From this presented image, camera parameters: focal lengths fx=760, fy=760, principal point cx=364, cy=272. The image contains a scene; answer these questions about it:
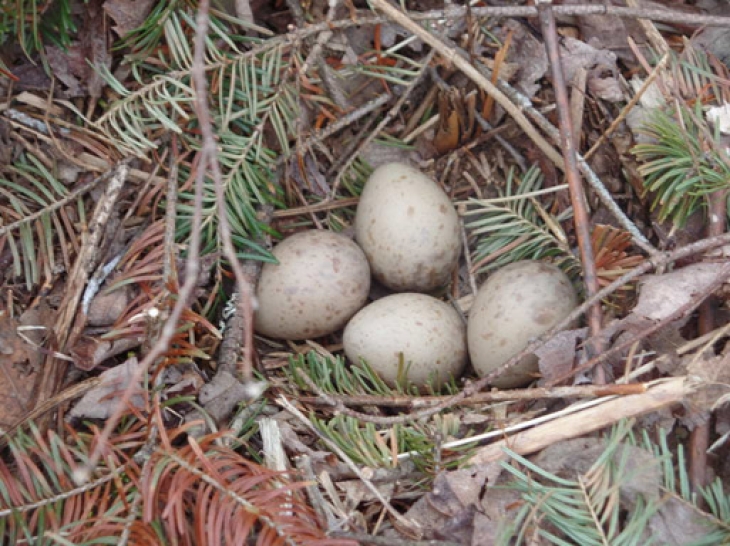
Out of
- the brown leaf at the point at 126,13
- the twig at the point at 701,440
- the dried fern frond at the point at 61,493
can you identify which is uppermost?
the brown leaf at the point at 126,13

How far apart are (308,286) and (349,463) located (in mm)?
548

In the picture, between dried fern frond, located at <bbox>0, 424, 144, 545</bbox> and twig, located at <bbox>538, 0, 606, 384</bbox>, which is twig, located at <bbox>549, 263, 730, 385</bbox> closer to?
twig, located at <bbox>538, 0, 606, 384</bbox>

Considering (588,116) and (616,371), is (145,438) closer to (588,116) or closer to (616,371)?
(616,371)

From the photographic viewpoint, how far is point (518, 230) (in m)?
1.91

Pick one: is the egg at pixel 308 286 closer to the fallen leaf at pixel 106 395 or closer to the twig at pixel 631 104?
the fallen leaf at pixel 106 395

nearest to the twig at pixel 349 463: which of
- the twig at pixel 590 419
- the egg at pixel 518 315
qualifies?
the twig at pixel 590 419

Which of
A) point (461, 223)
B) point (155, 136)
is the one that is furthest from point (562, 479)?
point (155, 136)

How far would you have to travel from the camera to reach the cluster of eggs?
1.70 m

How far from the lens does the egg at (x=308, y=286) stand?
6.02 feet

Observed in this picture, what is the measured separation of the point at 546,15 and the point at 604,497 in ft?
3.43

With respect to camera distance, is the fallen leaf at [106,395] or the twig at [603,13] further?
the twig at [603,13]

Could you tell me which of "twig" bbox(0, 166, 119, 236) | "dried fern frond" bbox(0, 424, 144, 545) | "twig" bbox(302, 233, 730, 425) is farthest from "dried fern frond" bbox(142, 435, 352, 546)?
"twig" bbox(0, 166, 119, 236)

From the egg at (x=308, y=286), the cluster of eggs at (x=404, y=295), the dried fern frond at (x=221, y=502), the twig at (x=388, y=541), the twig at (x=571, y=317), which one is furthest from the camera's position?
the egg at (x=308, y=286)

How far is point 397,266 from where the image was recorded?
6.31 ft
